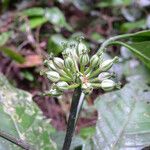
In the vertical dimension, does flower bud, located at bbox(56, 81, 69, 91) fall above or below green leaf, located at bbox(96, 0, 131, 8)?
above

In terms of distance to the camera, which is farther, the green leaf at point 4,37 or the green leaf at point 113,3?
the green leaf at point 113,3

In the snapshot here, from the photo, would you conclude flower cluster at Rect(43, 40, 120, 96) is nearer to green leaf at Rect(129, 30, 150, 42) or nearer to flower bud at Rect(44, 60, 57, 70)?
flower bud at Rect(44, 60, 57, 70)

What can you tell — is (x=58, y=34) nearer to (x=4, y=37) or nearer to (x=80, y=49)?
(x=4, y=37)

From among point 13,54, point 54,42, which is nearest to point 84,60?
point 13,54

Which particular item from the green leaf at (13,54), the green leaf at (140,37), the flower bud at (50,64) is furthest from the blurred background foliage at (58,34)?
the flower bud at (50,64)

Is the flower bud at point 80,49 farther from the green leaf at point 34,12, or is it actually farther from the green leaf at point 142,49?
the green leaf at point 34,12

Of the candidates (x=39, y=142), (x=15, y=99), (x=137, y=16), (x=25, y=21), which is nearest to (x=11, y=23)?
(x=25, y=21)

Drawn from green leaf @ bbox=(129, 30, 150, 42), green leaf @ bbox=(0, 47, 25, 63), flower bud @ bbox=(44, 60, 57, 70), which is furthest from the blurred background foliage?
flower bud @ bbox=(44, 60, 57, 70)
